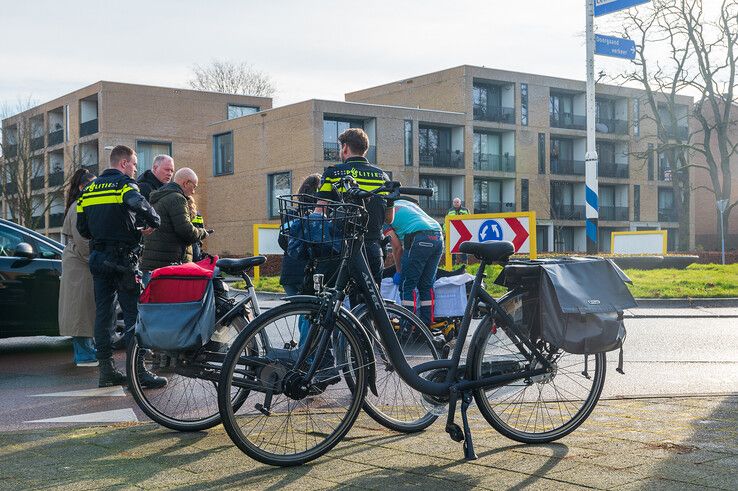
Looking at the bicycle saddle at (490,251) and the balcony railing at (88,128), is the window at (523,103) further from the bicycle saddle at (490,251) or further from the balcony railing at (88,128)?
the bicycle saddle at (490,251)

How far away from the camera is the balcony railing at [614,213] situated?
6281 centimetres

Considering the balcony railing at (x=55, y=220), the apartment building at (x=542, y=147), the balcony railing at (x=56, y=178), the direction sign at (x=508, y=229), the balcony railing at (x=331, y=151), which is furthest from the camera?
the balcony railing at (x=55, y=220)

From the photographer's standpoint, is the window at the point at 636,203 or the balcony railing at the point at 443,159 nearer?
the balcony railing at the point at 443,159

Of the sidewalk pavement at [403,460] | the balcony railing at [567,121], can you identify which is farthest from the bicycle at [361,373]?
the balcony railing at [567,121]

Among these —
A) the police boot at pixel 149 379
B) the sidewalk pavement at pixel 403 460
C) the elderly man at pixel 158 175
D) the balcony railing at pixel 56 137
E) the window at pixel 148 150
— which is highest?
the balcony railing at pixel 56 137

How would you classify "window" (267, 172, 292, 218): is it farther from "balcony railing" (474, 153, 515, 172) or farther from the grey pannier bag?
the grey pannier bag

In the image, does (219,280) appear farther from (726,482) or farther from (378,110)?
(378,110)

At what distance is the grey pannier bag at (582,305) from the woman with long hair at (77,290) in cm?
525

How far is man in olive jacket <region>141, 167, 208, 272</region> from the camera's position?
26.5 feet

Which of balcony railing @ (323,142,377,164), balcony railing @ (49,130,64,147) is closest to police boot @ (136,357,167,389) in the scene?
balcony railing @ (323,142,377,164)

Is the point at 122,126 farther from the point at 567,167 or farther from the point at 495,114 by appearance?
the point at 567,167

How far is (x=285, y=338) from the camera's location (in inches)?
192

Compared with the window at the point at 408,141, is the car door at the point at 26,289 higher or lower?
lower

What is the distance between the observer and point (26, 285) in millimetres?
10078
